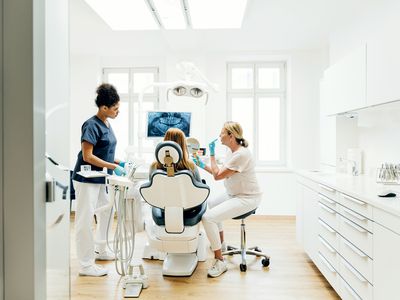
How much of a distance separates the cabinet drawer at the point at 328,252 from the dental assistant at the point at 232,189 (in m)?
0.58

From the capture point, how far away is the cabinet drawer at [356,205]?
1934 millimetres

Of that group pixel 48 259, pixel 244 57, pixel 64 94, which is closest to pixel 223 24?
pixel 244 57

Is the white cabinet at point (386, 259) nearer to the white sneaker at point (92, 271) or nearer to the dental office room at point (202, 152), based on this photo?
the dental office room at point (202, 152)

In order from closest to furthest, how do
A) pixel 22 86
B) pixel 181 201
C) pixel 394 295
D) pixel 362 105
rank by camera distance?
1. pixel 22 86
2. pixel 394 295
3. pixel 181 201
4. pixel 362 105

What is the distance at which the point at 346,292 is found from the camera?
87.8 inches

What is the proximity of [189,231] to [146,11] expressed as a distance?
2021mm

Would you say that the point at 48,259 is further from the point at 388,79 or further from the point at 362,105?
the point at 362,105

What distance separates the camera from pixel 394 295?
166 centimetres

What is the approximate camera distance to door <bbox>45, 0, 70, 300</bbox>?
42.4 inches

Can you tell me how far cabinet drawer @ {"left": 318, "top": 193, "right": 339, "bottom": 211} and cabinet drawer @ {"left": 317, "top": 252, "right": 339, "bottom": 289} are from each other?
0.41 m

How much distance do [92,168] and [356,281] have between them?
2.02 m

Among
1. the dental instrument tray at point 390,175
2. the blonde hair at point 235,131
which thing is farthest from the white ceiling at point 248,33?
the dental instrument tray at point 390,175

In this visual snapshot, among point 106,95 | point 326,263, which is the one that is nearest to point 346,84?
point 326,263

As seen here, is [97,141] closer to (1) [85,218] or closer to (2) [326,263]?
(1) [85,218]
